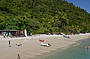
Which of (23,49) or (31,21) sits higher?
(31,21)

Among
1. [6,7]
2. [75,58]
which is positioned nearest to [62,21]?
[6,7]

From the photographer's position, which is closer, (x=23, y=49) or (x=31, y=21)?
(x=23, y=49)

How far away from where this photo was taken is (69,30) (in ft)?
192

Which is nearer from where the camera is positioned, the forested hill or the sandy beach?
the sandy beach

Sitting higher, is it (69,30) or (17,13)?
(17,13)

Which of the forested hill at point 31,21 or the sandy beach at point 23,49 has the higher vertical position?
the forested hill at point 31,21

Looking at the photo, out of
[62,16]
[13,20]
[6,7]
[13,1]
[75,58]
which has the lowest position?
[75,58]

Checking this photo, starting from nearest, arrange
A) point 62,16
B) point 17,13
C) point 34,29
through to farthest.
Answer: point 34,29 → point 17,13 → point 62,16

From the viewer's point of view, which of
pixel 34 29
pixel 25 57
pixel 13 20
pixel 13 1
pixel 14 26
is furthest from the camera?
pixel 13 1

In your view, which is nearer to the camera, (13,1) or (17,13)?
(17,13)

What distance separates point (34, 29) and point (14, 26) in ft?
26.5

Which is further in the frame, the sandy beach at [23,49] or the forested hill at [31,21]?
the forested hill at [31,21]

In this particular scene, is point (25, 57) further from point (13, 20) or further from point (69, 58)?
point (13, 20)

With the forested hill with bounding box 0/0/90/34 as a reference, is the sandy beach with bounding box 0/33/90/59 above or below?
below
